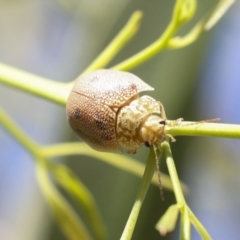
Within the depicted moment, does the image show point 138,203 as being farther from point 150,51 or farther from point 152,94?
point 152,94

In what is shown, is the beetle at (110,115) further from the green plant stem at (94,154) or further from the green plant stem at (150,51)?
the green plant stem at (94,154)

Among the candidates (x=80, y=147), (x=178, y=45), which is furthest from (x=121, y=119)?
(x=80, y=147)

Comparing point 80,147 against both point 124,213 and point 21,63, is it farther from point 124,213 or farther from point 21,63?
point 21,63

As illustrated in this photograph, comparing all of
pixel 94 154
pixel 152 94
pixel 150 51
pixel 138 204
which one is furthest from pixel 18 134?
pixel 152 94

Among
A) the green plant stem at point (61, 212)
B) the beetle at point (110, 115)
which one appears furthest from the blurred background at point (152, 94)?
the beetle at point (110, 115)

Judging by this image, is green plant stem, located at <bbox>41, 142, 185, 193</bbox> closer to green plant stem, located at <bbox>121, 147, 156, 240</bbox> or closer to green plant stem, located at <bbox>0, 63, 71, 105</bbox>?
green plant stem, located at <bbox>0, 63, 71, 105</bbox>
